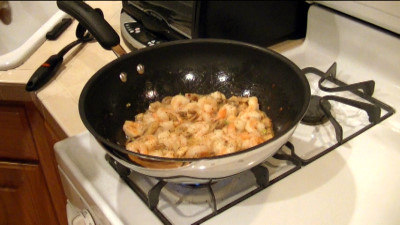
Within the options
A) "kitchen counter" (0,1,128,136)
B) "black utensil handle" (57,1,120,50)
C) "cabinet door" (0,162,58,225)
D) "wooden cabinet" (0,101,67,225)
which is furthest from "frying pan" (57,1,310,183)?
"cabinet door" (0,162,58,225)

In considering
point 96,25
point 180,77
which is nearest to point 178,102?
point 180,77

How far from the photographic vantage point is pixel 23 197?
1044 mm

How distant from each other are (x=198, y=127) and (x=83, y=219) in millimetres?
241

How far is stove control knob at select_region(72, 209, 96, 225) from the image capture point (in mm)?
654

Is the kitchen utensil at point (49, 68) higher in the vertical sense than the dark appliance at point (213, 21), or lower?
lower

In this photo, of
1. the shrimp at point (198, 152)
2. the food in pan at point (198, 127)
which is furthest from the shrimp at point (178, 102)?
the shrimp at point (198, 152)

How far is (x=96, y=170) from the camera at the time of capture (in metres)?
0.68

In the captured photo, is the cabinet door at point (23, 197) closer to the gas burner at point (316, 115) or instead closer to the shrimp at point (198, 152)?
the shrimp at point (198, 152)

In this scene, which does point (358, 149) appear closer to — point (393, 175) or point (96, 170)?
point (393, 175)

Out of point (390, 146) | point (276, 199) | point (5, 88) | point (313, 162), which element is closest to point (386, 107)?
point (390, 146)

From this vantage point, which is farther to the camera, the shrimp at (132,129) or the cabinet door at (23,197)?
the cabinet door at (23,197)

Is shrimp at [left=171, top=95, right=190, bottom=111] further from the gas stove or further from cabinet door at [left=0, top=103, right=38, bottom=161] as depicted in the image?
cabinet door at [left=0, top=103, right=38, bottom=161]

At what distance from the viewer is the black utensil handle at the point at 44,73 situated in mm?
833

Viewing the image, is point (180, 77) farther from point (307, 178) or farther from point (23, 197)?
point (23, 197)
